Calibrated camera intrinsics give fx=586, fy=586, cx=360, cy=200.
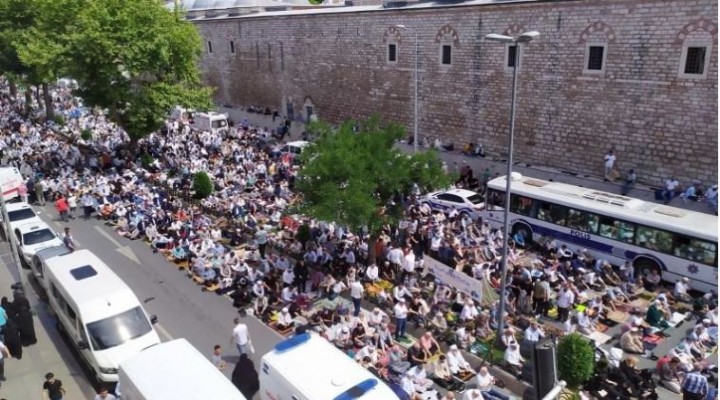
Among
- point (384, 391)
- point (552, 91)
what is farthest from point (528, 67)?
point (384, 391)

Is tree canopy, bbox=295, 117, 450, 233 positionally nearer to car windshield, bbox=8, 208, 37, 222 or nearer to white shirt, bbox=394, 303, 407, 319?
white shirt, bbox=394, 303, 407, 319

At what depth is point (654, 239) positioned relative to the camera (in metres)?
15.0

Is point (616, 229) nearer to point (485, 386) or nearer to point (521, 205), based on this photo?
point (521, 205)

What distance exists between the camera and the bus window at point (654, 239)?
14.8m

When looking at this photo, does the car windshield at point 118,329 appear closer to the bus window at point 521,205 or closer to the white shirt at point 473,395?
the white shirt at point 473,395

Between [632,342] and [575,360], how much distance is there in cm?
259

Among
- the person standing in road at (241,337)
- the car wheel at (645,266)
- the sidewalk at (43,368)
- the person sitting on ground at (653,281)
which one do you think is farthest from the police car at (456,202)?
the sidewalk at (43,368)

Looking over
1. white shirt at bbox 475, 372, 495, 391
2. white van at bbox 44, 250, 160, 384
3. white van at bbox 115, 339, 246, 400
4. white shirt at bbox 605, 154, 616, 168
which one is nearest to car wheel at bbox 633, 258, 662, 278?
white shirt at bbox 605, 154, 616, 168

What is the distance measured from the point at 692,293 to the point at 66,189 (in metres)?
21.6

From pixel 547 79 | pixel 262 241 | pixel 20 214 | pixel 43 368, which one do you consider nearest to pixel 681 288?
pixel 262 241

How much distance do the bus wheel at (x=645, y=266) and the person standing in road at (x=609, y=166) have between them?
707 cm

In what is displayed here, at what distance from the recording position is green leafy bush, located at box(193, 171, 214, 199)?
72.4 ft

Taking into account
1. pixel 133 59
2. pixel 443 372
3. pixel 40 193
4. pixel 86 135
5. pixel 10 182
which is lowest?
pixel 443 372

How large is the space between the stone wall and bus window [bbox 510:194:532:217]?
6248 mm
